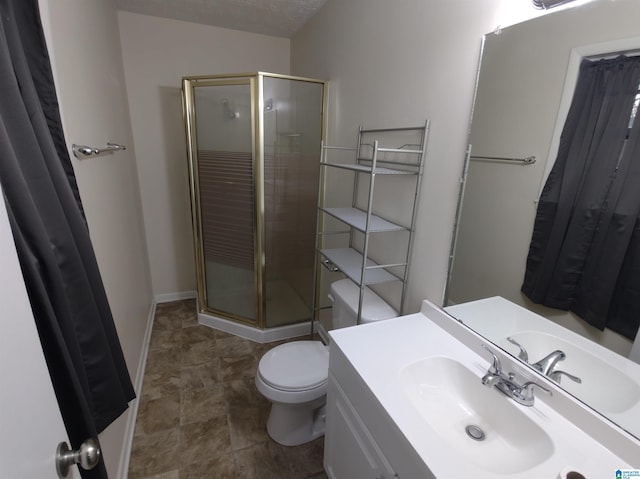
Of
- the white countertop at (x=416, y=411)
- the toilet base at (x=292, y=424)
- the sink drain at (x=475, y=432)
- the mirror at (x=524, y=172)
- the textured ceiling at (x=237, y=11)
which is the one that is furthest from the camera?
the textured ceiling at (x=237, y=11)

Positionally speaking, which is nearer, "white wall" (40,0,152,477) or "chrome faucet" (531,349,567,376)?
"chrome faucet" (531,349,567,376)

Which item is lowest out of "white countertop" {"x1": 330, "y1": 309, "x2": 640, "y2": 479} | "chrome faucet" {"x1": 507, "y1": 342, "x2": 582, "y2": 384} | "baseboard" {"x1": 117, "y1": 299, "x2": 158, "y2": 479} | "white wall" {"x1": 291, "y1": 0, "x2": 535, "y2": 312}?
"baseboard" {"x1": 117, "y1": 299, "x2": 158, "y2": 479}

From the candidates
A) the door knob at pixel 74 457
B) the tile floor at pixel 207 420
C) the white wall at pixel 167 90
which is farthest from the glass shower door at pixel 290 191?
the door knob at pixel 74 457

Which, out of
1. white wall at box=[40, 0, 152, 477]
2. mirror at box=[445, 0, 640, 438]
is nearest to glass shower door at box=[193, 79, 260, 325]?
white wall at box=[40, 0, 152, 477]

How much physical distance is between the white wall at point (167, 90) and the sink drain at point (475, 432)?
110 inches

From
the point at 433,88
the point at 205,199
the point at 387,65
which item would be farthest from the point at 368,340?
the point at 205,199

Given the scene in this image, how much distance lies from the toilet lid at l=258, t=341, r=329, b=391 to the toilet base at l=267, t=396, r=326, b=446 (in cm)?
14

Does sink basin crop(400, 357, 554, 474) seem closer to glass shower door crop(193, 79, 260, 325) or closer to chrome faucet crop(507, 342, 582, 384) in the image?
chrome faucet crop(507, 342, 582, 384)

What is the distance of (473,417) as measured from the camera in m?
1.03

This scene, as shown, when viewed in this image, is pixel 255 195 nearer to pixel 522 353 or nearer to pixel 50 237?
pixel 50 237

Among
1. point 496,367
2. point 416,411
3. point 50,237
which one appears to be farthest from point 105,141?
point 496,367

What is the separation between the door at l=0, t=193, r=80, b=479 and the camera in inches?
17.4

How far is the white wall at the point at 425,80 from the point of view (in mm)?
1214

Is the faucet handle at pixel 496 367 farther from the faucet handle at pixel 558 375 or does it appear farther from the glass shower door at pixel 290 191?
the glass shower door at pixel 290 191
